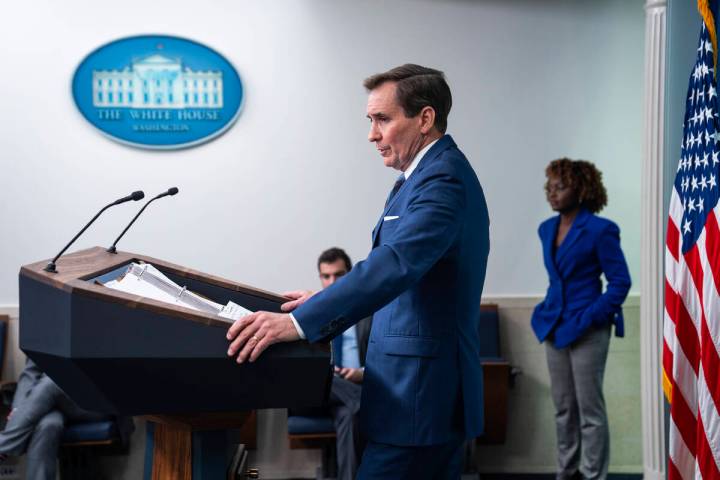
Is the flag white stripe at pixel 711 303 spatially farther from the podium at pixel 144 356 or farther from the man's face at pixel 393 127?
the podium at pixel 144 356

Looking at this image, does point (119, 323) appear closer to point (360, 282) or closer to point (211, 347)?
point (211, 347)

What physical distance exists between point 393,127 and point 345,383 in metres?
2.72

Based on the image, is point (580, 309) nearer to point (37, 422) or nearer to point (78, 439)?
point (78, 439)

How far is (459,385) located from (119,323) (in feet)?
2.91

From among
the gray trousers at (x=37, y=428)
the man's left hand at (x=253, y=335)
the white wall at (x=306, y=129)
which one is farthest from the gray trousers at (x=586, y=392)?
the man's left hand at (x=253, y=335)

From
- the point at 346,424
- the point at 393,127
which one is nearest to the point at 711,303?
the point at 393,127

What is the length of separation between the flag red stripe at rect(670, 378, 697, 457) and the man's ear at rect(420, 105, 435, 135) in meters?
1.78

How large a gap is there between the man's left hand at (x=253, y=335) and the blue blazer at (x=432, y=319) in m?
0.34

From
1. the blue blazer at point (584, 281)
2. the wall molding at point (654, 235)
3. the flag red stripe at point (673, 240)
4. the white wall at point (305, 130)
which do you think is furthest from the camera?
the white wall at point (305, 130)

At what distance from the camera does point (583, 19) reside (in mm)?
5441

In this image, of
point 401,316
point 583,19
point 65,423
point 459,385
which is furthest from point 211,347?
point 583,19

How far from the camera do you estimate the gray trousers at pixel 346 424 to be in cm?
439

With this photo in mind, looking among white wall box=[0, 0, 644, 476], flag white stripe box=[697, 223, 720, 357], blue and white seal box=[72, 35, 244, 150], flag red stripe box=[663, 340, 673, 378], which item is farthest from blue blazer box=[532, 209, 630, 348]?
blue and white seal box=[72, 35, 244, 150]

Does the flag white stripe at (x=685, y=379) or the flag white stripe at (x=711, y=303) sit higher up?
the flag white stripe at (x=711, y=303)
